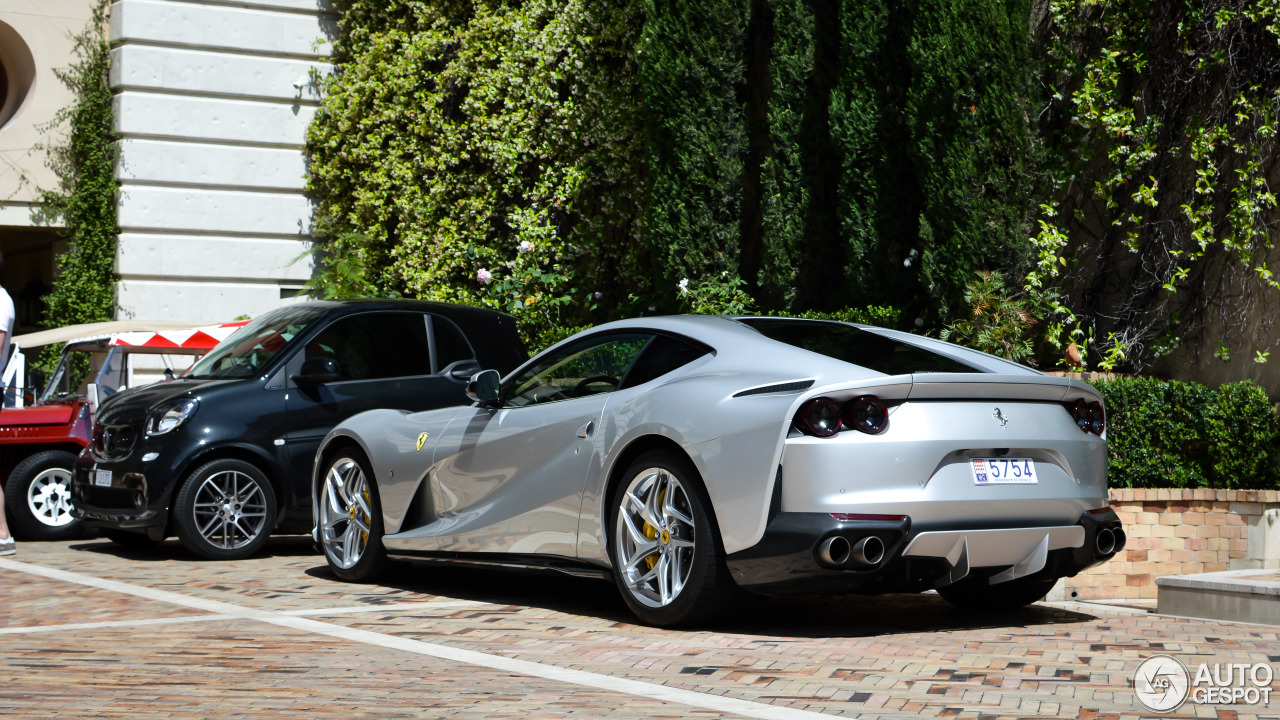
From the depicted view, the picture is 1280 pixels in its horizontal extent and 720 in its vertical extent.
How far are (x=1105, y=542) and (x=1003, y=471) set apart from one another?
670 millimetres

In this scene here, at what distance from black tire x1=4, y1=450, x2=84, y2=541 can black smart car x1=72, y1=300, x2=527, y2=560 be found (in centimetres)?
142

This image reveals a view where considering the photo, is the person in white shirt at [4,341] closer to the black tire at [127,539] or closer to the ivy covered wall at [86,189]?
the black tire at [127,539]

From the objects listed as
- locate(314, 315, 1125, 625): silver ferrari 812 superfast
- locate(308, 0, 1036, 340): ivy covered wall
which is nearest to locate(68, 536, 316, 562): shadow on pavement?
locate(314, 315, 1125, 625): silver ferrari 812 superfast

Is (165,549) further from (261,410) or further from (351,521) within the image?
(351,521)

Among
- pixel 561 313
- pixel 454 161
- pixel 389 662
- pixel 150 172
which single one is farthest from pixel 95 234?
pixel 389 662

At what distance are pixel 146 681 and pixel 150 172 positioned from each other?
14669 mm

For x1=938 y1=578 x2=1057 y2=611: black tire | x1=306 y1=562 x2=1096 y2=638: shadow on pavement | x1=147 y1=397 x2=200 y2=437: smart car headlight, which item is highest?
x1=147 y1=397 x2=200 y2=437: smart car headlight

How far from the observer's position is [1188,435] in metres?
10.0

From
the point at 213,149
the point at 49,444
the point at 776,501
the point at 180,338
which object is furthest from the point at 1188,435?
the point at 213,149

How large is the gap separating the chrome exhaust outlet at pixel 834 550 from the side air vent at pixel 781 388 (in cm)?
63

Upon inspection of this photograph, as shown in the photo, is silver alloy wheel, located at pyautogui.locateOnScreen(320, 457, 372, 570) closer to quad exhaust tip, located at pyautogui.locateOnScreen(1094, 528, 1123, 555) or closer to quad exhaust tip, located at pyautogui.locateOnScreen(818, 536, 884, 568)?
quad exhaust tip, located at pyautogui.locateOnScreen(818, 536, 884, 568)

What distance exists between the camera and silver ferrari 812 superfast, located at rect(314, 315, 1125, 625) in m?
5.52

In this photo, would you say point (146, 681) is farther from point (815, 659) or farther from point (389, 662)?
point (815, 659)

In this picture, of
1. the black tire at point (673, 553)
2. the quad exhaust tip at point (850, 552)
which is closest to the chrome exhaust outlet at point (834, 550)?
the quad exhaust tip at point (850, 552)
